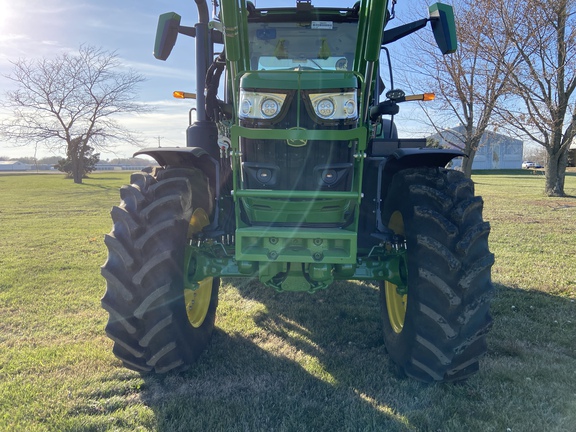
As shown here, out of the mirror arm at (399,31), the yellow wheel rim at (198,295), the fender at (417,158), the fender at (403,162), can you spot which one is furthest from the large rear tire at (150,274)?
the mirror arm at (399,31)

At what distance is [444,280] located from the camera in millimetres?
2818

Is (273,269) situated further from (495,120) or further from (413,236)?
(495,120)

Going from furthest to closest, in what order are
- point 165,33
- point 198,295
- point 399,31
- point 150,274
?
point 198,295 → point 399,31 → point 165,33 → point 150,274

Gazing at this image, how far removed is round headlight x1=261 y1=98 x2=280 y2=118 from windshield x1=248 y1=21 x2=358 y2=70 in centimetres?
119

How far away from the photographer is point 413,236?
2.97m

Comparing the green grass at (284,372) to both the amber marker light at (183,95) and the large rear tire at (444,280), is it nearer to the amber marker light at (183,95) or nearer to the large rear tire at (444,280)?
the large rear tire at (444,280)

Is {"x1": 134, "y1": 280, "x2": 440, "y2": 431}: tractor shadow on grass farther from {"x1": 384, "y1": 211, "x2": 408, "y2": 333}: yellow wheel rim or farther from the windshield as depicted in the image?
the windshield

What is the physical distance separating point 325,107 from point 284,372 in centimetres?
203

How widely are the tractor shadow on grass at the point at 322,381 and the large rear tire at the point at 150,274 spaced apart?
32 cm

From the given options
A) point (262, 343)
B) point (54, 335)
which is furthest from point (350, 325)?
point (54, 335)

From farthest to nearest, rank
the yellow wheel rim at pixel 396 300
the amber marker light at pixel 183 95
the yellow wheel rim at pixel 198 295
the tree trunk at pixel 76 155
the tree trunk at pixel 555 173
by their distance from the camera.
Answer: the tree trunk at pixel 76 155
the tree trunk at pixel 555 173
the amber marker light at pixel 183 95
the yellow wheel rim at pixel 198 295
the yellow wheel rim at pixel 396 300

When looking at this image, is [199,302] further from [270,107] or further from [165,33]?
[165,33]

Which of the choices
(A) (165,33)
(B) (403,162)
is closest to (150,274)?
(A) (165,33)

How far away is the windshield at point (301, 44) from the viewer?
13.0 ft
